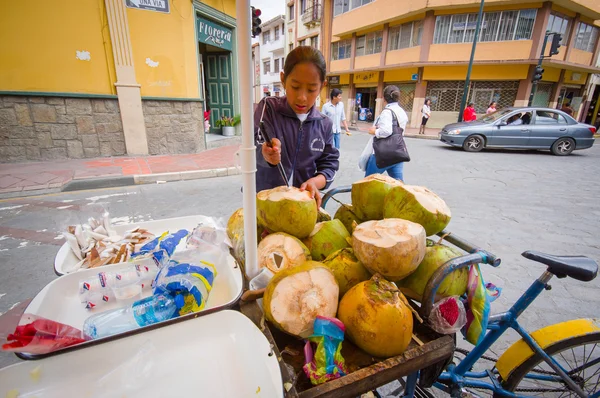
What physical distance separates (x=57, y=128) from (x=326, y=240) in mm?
7801

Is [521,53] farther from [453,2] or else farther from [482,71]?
[453,2]

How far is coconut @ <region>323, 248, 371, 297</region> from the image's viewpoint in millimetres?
1009

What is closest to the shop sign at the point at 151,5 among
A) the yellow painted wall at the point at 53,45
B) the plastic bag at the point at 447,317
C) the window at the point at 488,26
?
the yellow painted wall at the point at 53,45

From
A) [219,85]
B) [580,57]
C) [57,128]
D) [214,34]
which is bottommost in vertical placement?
[57,128]

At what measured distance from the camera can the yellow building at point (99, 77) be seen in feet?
19.5

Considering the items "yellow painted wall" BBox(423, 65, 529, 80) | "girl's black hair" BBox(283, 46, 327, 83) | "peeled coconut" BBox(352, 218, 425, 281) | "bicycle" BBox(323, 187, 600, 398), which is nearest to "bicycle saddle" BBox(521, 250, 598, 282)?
"bicycle" BBox(323, 187, 600, 398)

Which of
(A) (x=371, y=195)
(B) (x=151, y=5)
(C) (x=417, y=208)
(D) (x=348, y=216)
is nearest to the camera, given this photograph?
(C) (x=417, y=208)

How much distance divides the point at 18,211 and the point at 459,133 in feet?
37.3

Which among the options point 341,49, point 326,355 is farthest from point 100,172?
point 341,49

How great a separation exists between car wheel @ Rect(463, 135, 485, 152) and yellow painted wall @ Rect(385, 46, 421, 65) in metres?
9.35

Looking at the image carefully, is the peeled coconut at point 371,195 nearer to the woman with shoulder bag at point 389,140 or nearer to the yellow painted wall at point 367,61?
the woman with shoulder bag at point 389,140

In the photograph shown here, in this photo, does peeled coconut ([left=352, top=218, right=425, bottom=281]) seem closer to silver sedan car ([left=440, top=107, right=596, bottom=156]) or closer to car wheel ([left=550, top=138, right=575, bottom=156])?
silver sedan car ([left=440, top=107, right=596, bottom=156])

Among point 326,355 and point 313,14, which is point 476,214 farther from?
point 313,14

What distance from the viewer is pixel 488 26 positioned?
1573 centimetres
